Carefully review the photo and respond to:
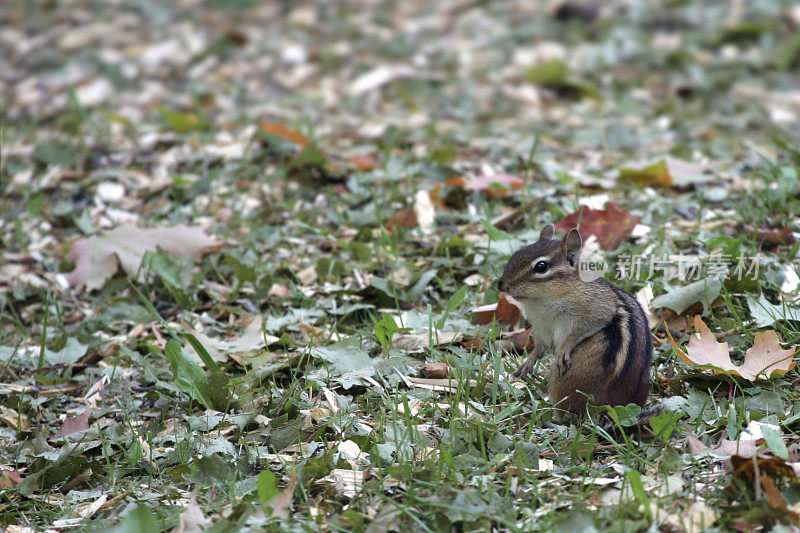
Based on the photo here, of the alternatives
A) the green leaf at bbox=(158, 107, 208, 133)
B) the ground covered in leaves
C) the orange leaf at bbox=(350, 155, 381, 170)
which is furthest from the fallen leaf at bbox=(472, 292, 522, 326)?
the green leaf at bbox=(158, 107, 208, 133)

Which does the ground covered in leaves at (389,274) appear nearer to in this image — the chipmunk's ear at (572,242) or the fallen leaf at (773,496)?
the fallen leaf at (773,496)

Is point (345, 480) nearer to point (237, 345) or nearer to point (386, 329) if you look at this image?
point (386, 329)

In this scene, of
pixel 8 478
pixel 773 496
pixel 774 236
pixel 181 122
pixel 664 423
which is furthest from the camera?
pixel 181 122

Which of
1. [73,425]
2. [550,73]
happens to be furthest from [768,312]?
[550,73]

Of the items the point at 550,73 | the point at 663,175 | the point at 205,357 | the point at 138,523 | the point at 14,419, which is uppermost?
the point at 138,523

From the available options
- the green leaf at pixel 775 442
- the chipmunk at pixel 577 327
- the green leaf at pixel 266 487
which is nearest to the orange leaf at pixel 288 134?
the chipmunk at pixel 577 327

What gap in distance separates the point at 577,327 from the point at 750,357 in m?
0.71

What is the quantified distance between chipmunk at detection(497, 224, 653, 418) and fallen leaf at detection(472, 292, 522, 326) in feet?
1.03

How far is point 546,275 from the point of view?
12.5ft

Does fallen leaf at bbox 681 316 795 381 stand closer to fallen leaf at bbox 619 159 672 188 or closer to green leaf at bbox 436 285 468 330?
green leaf at bbox 436 285 468 330

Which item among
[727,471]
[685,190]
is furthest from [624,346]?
[685,190]

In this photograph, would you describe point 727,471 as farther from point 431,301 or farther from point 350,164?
point 350,164

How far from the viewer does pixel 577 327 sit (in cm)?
367

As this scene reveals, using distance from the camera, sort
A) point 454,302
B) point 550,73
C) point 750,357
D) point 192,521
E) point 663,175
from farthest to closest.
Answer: point 550,73, point 663,175, point 454,302, point 750,357, point 192,521
